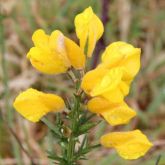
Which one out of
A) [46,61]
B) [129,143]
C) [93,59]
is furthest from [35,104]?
[93,59]

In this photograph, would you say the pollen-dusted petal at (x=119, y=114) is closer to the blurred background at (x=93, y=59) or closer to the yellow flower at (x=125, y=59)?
the yellow flower at (x=125, y=59)

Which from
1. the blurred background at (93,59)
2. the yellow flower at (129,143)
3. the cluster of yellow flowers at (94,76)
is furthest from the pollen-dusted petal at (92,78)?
the blurred background at (93,59)

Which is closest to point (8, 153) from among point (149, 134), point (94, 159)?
point (94, 159)

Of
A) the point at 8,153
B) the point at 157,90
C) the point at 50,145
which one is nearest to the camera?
the point at 50,145

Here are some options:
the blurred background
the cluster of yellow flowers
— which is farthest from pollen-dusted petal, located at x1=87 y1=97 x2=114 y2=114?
the blurred background

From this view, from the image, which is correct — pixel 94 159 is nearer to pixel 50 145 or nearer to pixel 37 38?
pixel 50 145

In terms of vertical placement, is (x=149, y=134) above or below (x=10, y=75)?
below
